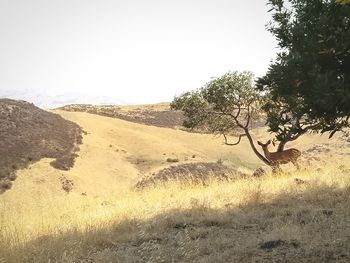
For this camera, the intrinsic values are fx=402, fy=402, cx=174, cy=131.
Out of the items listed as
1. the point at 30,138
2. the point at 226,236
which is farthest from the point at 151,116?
the point at 226,236

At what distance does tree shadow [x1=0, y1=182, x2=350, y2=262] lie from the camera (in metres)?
6.99

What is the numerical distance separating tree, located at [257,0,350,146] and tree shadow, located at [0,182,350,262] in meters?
2.02

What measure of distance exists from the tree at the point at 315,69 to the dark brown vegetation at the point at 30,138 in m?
30.7

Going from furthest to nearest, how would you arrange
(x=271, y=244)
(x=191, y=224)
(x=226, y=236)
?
(x=191, y=224) < (x=226, y=236) < (x=271, y=244)

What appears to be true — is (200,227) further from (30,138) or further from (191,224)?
(30,138)

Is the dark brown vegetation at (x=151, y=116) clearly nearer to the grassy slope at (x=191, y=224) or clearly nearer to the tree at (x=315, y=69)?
the grassy slope at (x=191, y=224)

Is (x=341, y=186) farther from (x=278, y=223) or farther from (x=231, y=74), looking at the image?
(x=231, y=74)

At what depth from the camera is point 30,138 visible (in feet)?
156

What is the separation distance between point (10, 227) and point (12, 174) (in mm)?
29957

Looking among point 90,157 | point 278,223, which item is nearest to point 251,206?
point 278,223

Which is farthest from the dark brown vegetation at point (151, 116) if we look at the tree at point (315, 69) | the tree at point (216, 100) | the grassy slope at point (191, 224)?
the tree at point (315, 69)

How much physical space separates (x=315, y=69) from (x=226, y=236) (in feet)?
12.8

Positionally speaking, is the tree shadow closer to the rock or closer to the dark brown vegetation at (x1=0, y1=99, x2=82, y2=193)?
the rock

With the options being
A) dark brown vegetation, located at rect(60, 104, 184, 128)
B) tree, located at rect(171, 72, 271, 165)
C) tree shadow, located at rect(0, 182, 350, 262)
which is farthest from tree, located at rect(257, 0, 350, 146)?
dark brown vegetation, located at rect(60, 104, 184, 128)
